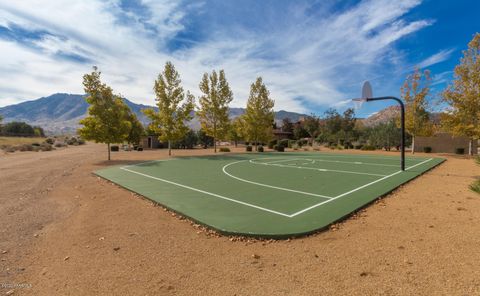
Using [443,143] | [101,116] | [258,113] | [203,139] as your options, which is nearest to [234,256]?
[101,116]

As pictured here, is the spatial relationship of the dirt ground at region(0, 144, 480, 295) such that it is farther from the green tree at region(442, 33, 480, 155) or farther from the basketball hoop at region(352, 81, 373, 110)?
the green tree at region(442, 33, 480, 155)

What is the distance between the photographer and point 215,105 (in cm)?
3234

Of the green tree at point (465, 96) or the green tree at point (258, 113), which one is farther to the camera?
the green tree at point (258, 113)

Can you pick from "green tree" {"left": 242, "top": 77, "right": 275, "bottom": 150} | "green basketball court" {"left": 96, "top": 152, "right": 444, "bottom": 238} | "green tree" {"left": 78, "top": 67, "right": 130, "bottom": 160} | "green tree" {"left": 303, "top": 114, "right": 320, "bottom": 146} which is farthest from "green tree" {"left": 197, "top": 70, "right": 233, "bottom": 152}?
"green tree" {"left": 303, "top": 114, "right": 320, "bottom": 146}

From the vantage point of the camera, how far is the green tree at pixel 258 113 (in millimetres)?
33781

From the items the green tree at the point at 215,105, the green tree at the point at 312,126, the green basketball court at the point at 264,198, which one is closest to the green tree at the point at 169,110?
the green tree at the point at 215,105

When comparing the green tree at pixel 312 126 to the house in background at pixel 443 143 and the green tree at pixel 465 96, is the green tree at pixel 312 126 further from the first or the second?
the green tree at pixel 465 96

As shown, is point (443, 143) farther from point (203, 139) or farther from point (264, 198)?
point (203, 139)

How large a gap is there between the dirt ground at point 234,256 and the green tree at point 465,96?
1663 cm

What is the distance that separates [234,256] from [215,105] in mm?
29125

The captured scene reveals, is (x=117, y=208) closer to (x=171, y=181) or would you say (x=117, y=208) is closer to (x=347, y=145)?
(x=171, y=181)

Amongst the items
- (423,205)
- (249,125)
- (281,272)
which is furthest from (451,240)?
(249,125)

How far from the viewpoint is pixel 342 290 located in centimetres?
333

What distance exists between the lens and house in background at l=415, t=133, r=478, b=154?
3003cm
